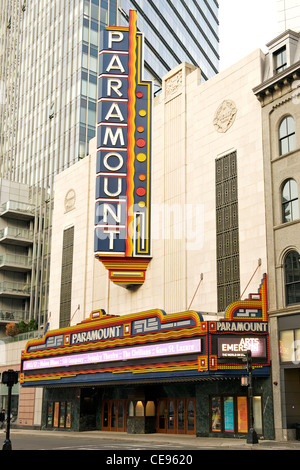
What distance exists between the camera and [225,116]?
37000 millimetres

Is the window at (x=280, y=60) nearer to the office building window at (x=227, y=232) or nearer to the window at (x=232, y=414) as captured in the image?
the office building window at (x=227, y=232)

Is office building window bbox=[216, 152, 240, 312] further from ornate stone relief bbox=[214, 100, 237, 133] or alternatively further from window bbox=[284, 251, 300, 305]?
window bbox=[284, 251, 300, 305]

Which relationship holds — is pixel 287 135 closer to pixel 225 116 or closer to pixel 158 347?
pixel 225 116

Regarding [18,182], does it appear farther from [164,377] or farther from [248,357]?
[248,357]

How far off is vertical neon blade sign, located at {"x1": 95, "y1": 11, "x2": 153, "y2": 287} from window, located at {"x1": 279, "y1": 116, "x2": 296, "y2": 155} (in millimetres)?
12044

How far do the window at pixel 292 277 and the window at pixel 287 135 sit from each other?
5817 mm

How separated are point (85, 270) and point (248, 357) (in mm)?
23889

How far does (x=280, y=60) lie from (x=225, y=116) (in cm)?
504

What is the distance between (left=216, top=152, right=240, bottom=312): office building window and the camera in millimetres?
34156

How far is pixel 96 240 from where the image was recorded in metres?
41.3

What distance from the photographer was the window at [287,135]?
31828 mm

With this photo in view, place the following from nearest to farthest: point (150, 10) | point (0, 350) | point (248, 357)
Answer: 1. point (248, 357)
2. point (0, 350)
3. point (150, 10)
